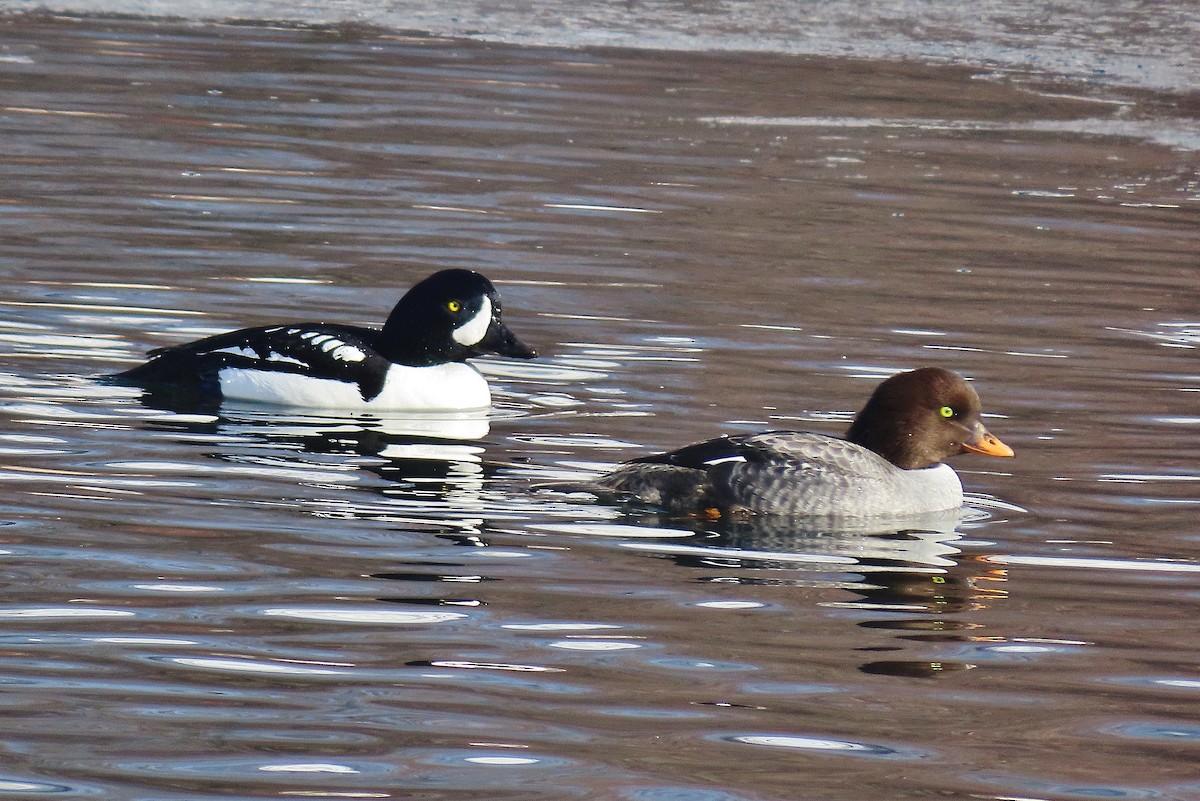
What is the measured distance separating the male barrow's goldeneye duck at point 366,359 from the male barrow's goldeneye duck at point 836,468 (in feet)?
6.52

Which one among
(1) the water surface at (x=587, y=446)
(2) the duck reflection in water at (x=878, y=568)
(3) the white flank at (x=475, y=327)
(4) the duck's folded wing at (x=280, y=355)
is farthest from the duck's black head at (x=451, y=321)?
(2) the duck reflection in water at (x=878, y=568)

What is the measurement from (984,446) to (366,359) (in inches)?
112

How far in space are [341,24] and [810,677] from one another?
15367 millimetres

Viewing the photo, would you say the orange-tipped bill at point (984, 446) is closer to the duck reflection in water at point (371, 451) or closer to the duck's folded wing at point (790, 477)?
the duck's folded wing at point (790, 477)

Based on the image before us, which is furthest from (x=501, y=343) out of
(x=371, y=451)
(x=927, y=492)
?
(x=927, y=492)

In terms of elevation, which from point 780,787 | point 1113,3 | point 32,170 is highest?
point 1113,3

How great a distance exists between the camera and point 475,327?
9336 millimetres

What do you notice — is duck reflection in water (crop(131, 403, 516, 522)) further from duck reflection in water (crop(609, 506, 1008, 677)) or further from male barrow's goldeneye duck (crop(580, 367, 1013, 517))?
duck reflection in water (crop(609, 506, 1008, 677))

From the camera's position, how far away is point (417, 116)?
16141 millimetres

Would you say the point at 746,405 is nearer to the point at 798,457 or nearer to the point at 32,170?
the point at 798,457

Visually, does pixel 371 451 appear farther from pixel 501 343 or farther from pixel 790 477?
pixel 790 477

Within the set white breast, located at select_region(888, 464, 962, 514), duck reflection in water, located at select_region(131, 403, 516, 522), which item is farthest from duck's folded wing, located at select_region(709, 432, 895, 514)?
duck reflection in water, located at select_region(131, 403, 516, 522)

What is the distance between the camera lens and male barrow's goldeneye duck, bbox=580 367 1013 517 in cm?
714

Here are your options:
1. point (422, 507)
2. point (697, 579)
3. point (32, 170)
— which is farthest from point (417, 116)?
point (697, 579)
